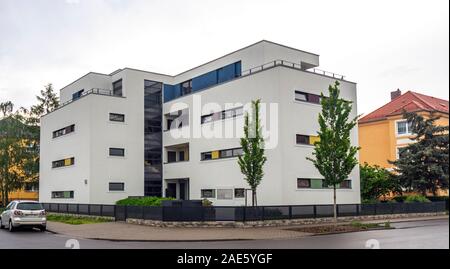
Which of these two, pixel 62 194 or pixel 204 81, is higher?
pixel 204 81

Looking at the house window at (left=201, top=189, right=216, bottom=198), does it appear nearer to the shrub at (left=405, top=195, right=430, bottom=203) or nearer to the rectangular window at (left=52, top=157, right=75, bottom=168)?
the rectangular window at (left=52, top=157, right=75, bottom=168)

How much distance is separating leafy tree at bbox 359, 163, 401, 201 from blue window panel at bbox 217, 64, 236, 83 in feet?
42.2

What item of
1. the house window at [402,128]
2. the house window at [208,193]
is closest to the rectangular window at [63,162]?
the house window at [208,193]

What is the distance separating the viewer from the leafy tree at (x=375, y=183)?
37344 millimetres

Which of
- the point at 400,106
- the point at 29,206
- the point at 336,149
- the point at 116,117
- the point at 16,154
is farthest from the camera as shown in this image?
the point at 16,154

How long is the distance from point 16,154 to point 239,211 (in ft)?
123

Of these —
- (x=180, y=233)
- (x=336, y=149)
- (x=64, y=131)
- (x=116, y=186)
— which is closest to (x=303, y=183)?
(x=336, y=149)

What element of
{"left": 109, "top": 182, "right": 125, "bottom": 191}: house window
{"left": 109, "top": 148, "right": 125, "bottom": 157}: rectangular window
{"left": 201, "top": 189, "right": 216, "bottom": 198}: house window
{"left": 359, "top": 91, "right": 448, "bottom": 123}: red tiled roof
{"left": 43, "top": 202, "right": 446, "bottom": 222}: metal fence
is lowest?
{"left": 43, "top": 202, "right": 446, "bottom": 222}: metal fence

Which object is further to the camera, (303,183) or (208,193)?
(208,193)

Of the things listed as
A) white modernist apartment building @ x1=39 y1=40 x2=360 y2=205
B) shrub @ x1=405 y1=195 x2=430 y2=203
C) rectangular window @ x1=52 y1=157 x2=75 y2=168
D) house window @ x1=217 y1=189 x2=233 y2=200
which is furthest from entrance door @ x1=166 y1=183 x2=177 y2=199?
shrub @ x1=405 y1=195 x2=430 y2=203

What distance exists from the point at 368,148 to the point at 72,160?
27.1 meters

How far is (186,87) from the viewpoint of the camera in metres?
40.9

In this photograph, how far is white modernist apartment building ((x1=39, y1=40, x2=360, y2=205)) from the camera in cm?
2964

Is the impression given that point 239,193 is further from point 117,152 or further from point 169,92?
point 169,92
